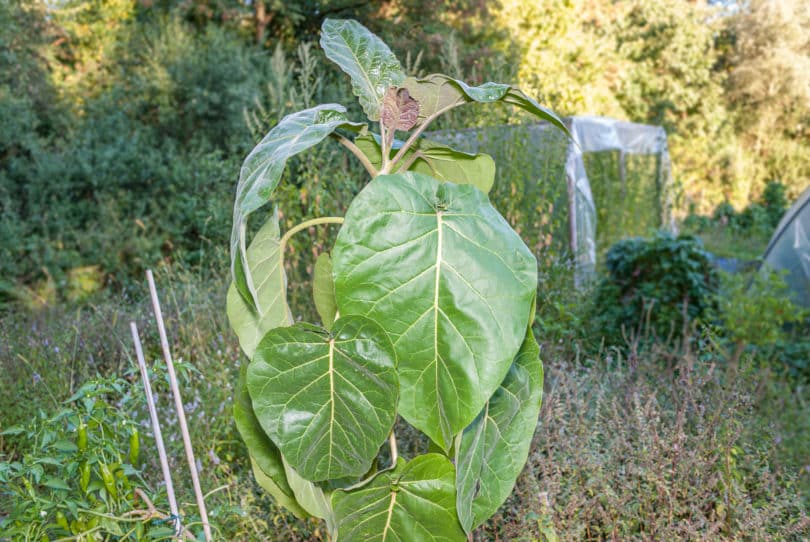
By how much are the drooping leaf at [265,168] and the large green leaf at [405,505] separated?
348mm

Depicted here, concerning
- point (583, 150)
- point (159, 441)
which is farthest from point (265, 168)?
point (583, 150)

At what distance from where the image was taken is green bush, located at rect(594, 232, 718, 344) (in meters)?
4.35

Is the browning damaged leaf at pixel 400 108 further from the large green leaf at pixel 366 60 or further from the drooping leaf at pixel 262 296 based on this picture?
the drooping leaf at pixel 262 296

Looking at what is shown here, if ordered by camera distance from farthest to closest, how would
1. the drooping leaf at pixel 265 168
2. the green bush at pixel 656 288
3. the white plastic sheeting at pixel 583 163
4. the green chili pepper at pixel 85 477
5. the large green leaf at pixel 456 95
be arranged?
1. the white plastic sheeting at pixel 583 163
2. the green bush at pixel 656 288
3. the green chili pepper at pixel 85 477
4. the large green leaf at pixel 456 95
5. the drooping leaf at pixel 265 168

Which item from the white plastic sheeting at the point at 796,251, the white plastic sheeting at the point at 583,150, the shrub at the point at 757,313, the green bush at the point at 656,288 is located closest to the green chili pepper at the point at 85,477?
the white plastic sheeting at the point at 583,150

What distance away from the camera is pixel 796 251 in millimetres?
4961

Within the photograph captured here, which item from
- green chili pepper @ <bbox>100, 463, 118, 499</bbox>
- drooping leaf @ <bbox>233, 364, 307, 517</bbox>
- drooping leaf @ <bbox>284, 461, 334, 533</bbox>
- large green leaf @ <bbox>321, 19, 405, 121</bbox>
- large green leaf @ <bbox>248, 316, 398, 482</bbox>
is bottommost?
green chili pepper @ <bbox>100, 463, 118, 499</bbox>

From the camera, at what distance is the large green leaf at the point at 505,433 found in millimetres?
1101

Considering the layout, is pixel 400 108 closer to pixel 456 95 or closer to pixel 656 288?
pixel 456 95

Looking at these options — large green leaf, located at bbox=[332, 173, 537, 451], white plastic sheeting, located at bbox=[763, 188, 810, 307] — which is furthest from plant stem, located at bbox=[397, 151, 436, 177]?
white plastic sheeting, located at bbox=[763, 188, 810, 307]

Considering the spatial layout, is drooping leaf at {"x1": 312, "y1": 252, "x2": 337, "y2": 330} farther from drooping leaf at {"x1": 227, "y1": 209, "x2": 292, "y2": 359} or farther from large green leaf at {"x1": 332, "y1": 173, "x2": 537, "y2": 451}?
large green leaf at {"x1": 332, "y1": 173, "x2": 537, "y2": 451}

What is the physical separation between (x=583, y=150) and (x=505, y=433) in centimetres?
674

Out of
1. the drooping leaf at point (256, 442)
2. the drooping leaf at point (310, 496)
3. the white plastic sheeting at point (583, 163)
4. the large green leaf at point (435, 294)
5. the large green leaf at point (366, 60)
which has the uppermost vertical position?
the large green leaf at point (366, 60)

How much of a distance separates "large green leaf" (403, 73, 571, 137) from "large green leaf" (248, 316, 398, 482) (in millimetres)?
418
